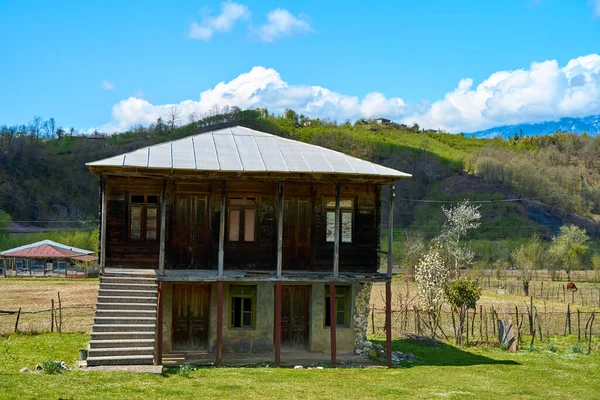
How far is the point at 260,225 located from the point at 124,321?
5208mm

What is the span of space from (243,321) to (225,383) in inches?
225

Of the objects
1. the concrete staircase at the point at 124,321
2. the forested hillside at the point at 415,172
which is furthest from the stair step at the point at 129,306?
the forested hillside at the point at 415,172

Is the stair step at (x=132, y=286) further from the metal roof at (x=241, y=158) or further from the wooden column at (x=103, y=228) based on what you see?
the metal roof at (x=241, y=158)

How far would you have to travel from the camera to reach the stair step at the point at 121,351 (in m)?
16.5

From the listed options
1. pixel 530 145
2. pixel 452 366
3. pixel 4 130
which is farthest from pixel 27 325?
pixel 530 145

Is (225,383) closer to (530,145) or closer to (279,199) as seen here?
(279,199)

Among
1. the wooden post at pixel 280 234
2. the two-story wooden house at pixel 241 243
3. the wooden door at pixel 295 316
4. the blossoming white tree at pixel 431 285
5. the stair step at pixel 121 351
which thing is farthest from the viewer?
the blossoming white tree at pixel 431 285

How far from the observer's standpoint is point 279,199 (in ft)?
63.5

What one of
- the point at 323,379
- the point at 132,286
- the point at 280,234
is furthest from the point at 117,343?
the point at 280,234

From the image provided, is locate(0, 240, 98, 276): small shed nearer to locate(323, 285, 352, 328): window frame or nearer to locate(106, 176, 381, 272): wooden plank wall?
locate(106, 176, 381, 272): wooden plank wall

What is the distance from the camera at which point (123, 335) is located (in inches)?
674

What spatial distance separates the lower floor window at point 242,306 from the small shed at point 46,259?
31711 mm

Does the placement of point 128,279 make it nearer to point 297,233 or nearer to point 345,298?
point 297,233

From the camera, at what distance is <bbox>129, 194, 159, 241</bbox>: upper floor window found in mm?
→ 19828
